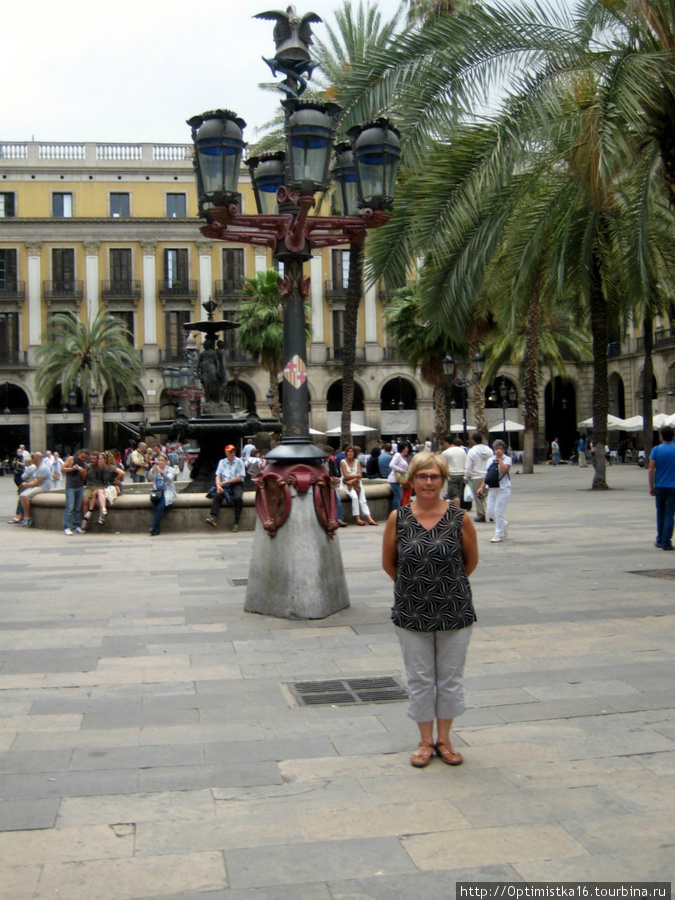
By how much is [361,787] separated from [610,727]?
161cm

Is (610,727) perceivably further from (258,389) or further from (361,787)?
(258,389)

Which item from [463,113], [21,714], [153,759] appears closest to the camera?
[153,759]

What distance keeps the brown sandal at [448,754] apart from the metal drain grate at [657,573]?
625 cm

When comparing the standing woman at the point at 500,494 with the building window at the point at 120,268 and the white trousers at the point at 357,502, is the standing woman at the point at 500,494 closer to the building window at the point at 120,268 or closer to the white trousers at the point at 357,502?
the white trousers at the point at 357,502

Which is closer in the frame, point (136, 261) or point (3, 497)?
point (3, 497)

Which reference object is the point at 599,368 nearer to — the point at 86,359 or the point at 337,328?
the point at 86,359

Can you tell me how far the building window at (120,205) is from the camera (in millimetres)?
53156

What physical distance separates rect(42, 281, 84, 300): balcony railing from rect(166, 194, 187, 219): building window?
6.35 m

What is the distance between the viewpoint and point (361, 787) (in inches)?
177

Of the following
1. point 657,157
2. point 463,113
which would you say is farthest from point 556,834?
point 657,157

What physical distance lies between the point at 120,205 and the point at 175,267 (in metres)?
4.43

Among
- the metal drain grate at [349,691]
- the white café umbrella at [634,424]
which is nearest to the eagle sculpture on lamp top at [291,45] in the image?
the metal drain grate at [349,691]

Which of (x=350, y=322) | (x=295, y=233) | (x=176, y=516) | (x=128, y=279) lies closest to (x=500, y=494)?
(x=176, y=516)

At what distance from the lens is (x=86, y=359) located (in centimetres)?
4903
